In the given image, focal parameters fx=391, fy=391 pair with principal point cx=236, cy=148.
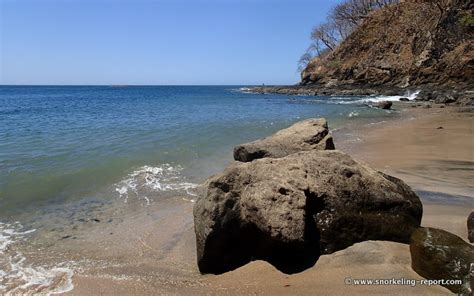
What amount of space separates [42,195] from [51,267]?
3475 mm

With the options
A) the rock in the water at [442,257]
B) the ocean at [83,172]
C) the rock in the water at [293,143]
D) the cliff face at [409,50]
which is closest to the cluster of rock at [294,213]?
the rock in the water at [442,257]

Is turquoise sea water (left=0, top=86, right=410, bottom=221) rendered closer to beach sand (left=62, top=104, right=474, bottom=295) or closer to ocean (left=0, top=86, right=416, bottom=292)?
ocean (left=0, top=86, right=416, bottom=292)

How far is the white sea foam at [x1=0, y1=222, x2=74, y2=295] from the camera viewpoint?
4.26 meters

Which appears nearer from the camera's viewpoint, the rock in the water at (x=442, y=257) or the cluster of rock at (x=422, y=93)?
the rock in the water at (x=442, y=257)

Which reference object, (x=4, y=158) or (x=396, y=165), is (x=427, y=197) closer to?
(x=396, y=165)

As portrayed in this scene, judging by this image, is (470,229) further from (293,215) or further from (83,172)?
(83,172)

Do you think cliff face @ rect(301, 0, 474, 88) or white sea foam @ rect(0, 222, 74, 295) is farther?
cliff face @ rect(301, 0, 474, 88)

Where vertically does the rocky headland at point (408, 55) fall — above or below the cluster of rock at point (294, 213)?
above

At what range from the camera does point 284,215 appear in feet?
13.7

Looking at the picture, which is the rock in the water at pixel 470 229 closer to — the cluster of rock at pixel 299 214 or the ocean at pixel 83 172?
the cluster of rock at pixel 299 214

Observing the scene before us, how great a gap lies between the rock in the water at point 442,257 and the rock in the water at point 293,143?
3675 mm

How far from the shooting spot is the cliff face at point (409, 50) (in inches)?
1574

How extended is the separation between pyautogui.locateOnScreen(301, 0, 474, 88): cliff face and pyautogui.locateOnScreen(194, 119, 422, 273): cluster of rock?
122 ft

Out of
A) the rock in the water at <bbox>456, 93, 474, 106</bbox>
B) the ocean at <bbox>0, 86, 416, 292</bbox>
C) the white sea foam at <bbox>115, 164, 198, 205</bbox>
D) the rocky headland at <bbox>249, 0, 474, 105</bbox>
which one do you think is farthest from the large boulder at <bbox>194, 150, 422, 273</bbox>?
the rocky headland at <bbox>249, 0, 474, 105</bbox>
